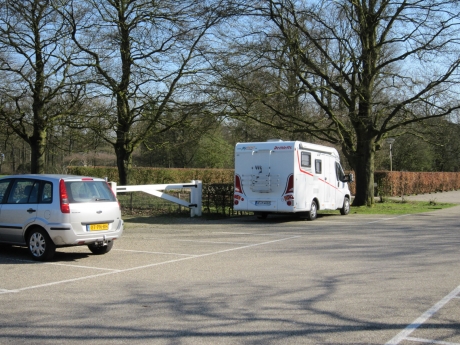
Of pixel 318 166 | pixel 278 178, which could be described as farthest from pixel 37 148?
pixel 318 166

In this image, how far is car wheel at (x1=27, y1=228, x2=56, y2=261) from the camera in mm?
10023

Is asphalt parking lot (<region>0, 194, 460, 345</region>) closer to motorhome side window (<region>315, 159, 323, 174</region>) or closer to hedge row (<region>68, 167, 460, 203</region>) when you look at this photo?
motorhome side window (<region>315, 159, 323, 174</region>)

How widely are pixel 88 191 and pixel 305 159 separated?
9.32 m

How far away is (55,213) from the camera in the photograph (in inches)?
391

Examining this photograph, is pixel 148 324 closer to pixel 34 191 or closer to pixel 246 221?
pixel 34 191

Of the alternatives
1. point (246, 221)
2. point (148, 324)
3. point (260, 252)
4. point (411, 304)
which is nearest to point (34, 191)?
point (260, 252)

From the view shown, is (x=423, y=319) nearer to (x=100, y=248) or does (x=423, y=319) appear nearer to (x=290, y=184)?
(x=100, y=248)

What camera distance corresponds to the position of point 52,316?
20.5ft

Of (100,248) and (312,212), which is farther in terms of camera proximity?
(312,212)

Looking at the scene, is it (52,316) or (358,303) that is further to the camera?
(358,303)

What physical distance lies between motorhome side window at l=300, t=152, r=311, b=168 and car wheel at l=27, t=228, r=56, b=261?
9.74 metres

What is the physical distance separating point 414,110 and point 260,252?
14091 millimetres

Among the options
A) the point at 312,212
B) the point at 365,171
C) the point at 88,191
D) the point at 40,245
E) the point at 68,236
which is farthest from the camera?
the point at 365,171

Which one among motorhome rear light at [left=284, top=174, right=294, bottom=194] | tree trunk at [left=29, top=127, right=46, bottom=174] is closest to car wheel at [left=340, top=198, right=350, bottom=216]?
motorhome rear light at [left=284, top=174, right=294, bottom=194]
